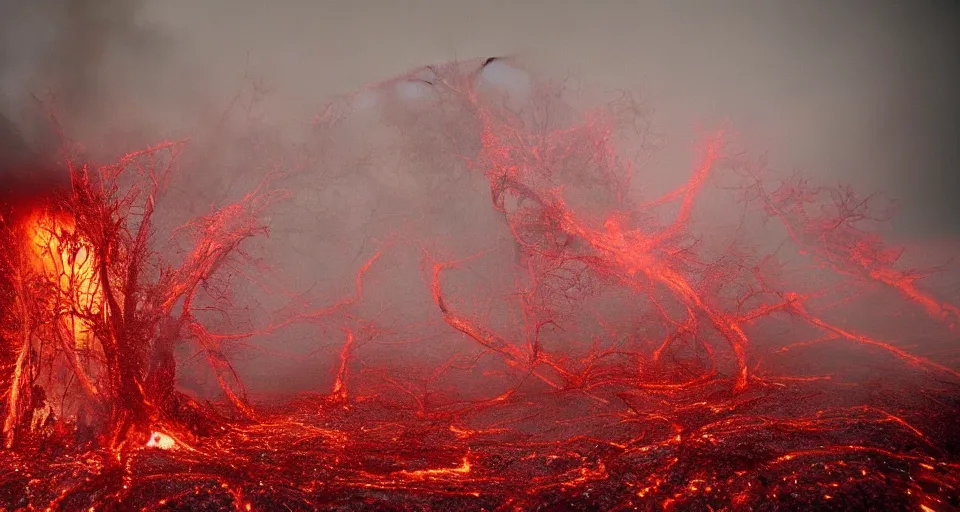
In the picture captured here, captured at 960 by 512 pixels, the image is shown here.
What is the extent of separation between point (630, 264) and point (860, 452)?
5188mm

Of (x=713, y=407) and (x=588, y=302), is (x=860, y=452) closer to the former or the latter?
(x=713, y=407)

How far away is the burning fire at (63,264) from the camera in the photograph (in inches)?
203

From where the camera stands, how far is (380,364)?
40.4 feet

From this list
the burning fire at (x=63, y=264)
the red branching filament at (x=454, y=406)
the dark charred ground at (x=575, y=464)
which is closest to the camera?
the dark charred ground at (x=575, y=464)

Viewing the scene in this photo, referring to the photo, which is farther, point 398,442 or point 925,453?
point 398,442

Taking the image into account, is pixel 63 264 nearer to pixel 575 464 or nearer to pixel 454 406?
pixel 454 406

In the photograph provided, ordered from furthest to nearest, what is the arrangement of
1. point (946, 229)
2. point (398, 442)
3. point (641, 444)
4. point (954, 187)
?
1. point (954, 187)
2. point (946, 229)
3. point (398, 442)
4. point (641, 444)

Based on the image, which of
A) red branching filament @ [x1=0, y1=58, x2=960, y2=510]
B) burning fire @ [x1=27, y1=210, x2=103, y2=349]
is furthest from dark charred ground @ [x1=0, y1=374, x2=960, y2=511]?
burning fire @ [x1=27, y1=210, x2=103, y2=349]

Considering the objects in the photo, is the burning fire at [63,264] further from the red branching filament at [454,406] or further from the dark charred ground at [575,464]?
the dark charred ground at [575,464]

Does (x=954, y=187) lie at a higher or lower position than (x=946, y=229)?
higher

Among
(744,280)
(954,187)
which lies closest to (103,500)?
(744,280)

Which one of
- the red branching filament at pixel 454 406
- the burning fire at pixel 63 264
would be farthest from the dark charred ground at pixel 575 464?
the burning fire at pixel 63 264

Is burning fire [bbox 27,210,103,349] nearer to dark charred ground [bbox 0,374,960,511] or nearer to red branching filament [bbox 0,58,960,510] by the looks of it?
red branching filament [bbox 0,58,960,510]

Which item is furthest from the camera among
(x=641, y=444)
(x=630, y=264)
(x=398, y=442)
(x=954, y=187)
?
(x=954, y=187)
